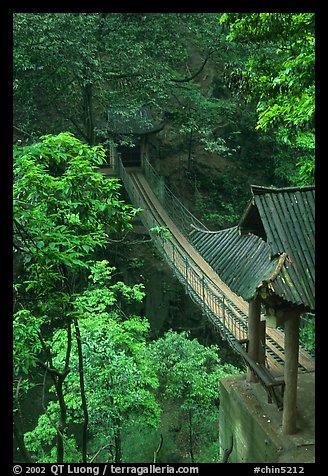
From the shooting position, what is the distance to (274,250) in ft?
18.1

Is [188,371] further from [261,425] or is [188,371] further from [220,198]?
[220,198]

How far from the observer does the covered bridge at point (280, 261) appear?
521 centimetres

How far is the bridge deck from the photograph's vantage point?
832 centimetres

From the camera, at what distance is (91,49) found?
42.4 feet

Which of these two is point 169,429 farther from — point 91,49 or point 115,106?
point 91,49

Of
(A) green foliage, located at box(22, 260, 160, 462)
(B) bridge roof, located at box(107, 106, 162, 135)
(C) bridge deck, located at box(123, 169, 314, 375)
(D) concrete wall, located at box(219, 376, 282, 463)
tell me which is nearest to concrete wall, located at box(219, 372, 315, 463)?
(D) concrete wall, located at box(219, 376, 282, 463)

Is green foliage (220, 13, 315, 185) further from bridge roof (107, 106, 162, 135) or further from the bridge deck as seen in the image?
bridge roof (107, 106, 162, 135)

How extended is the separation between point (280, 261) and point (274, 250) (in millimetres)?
210

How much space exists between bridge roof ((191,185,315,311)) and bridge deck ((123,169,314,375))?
240cm

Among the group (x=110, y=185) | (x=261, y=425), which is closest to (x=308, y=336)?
(x=261, y=425)

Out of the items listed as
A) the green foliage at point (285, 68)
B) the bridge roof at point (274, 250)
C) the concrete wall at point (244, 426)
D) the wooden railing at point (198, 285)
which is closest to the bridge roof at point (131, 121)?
the wooden railing at point (198, 285)

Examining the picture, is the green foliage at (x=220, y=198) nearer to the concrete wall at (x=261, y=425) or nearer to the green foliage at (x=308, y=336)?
the green foliage at (x=308, y=336)
